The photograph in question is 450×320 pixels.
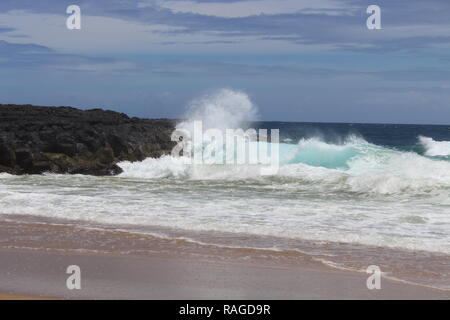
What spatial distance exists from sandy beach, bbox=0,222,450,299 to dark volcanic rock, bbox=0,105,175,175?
12800mm

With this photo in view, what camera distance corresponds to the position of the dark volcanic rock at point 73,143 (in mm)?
21516

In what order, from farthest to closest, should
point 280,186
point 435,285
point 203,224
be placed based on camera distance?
1. point 280,186
2. point 203,224
3. point 435,285

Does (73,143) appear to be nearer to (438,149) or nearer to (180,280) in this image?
(180,280)

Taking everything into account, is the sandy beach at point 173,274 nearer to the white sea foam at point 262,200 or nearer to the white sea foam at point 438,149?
the white sea foam at point 262,200

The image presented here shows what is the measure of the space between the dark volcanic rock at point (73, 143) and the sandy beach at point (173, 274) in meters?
12.8

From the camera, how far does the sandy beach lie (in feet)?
20.8

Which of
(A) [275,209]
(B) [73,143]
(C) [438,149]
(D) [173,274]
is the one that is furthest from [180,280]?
(C) [438,149]

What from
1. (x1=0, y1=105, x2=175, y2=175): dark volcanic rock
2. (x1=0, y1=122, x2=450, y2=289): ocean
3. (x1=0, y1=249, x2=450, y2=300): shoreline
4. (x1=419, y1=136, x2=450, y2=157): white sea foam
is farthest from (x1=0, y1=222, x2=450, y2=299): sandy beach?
(x1=419, y1=136, x2=450, y2=157): white sea foam

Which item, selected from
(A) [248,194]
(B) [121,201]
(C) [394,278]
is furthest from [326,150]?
(C) [394,278]

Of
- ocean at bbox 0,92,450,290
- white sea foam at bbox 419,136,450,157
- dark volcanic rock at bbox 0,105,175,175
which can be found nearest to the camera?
ocean at bbox 0,92,450,290

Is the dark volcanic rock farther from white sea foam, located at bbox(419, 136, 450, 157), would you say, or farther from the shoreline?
A: white sea foam, located at bbox(419, 136, 450, 157)

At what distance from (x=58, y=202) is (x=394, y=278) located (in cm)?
817
